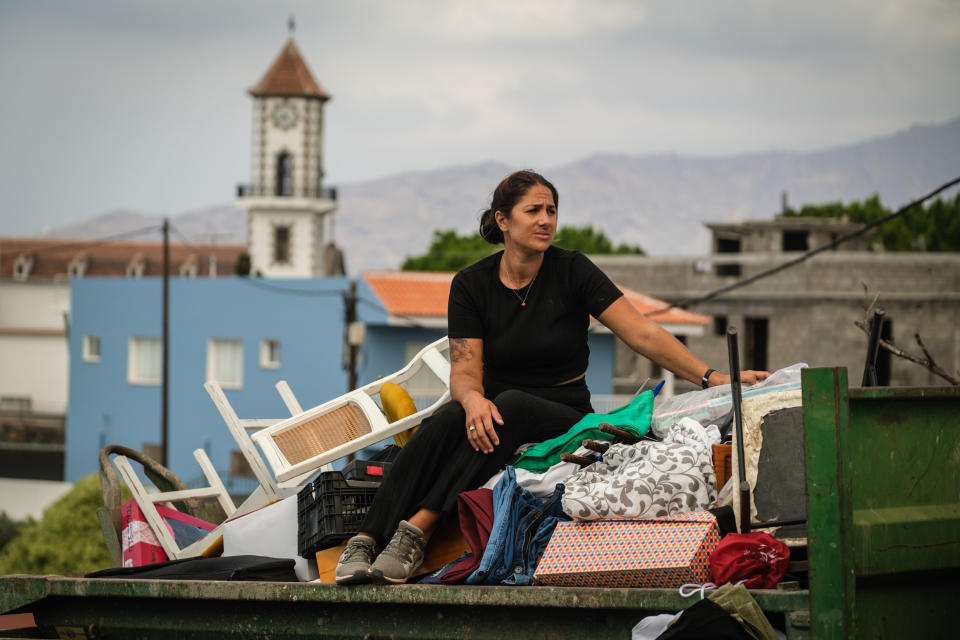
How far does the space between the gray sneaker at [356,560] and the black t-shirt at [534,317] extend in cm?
93

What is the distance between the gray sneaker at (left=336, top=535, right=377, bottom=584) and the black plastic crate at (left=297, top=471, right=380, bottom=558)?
0.09 metres

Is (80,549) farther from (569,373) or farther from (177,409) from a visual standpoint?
(569,373)

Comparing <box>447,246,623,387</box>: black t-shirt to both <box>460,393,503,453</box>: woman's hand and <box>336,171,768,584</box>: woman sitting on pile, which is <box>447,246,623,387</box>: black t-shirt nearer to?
<box>336,171,768,584</box>: woman sitting on pile

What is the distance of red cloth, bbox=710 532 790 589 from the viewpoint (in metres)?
3.61

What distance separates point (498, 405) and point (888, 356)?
135 ft

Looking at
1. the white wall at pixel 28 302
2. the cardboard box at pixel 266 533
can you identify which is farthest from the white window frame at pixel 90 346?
the white wall at pixel 28 302

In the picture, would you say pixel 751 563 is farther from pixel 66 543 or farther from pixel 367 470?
pixel 66 543

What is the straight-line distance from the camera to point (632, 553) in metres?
3.75

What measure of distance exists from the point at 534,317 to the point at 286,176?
72868mm

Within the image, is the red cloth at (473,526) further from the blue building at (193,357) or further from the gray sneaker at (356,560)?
the blue building at (193,357)

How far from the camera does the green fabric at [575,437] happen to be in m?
4.38

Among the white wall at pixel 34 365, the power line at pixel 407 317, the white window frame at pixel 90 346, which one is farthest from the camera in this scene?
the white wall at pixel 34 365

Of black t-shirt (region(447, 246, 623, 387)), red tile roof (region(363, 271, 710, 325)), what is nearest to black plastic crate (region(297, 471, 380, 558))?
black t-shirt (region(447, 246, 623, 387))

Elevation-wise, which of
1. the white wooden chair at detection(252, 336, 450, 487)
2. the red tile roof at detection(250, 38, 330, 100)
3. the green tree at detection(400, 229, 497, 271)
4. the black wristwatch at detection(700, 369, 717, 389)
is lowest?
the white wooden chair at detection(252, 336, 450, 487)
